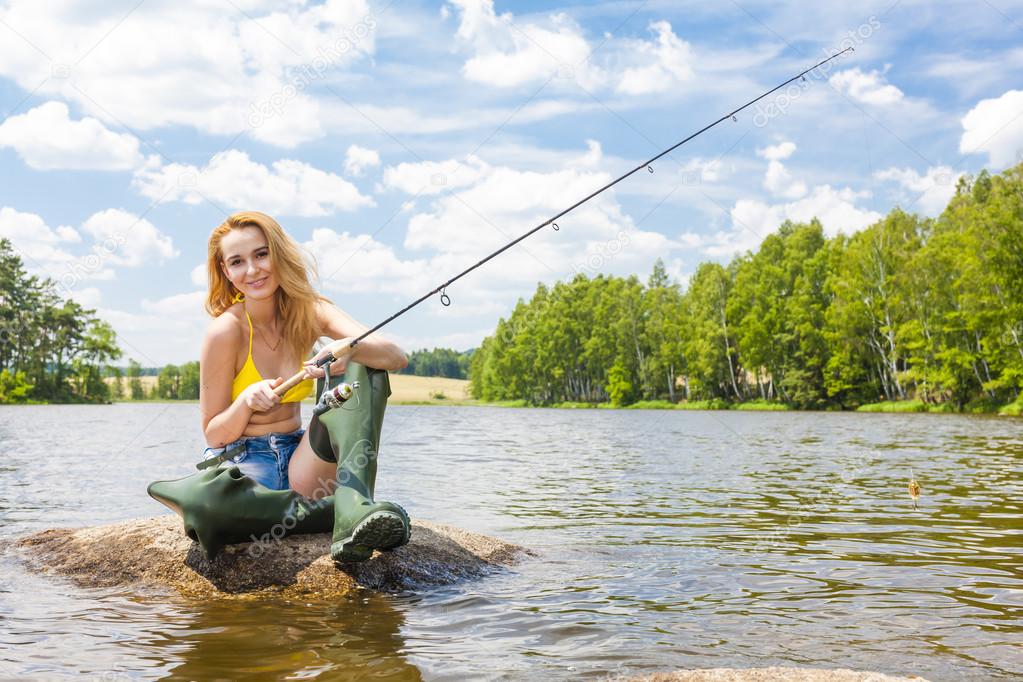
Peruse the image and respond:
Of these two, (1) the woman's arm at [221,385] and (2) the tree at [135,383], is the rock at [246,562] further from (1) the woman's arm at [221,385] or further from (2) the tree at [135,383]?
(2) the tree at [135,383]

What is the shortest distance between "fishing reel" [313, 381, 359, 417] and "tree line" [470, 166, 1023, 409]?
4029 centimetres

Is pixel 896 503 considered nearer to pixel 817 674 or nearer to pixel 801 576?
pixel 801 576

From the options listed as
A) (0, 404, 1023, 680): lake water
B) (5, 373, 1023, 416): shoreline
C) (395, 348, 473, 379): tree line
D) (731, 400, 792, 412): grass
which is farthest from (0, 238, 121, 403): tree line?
(395, 348, 473, 379): tree line

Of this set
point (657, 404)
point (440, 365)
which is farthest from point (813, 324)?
point (440, 365)

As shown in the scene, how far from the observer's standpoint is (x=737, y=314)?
66.3 metres

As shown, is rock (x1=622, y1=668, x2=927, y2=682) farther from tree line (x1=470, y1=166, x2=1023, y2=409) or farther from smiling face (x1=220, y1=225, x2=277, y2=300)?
tree line (x1=470, y1=166, x2=1023, y2=409)

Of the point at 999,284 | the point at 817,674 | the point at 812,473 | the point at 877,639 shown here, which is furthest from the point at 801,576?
the point at 999,284

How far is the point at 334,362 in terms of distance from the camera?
454 centimetres

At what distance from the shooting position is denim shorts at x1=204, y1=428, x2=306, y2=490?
477 centimetres

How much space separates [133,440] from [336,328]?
72.3 ft

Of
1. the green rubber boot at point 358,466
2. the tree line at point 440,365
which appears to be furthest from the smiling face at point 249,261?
the tree line at point 440,365

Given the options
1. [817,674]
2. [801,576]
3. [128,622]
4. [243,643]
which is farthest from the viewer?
[801,576]

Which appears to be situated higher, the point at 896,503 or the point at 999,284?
the point at 999,284

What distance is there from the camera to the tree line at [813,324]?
39500 millimetres
